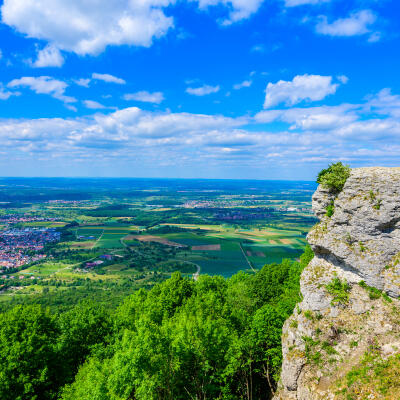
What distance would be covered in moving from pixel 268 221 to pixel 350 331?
178523mm

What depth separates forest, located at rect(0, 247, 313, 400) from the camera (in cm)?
1709

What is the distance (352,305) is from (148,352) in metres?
14.2

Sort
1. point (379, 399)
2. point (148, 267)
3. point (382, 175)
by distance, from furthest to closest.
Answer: point (148, 267)
point (382, 175)
point (379, 399)

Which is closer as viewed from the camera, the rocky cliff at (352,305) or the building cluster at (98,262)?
the rocky cliff at (352,305)

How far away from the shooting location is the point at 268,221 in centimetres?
19138

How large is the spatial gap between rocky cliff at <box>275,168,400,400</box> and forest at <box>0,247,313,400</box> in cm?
426

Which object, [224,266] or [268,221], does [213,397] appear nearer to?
[224,266]

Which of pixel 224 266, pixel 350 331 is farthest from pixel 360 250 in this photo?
pixel 224 266

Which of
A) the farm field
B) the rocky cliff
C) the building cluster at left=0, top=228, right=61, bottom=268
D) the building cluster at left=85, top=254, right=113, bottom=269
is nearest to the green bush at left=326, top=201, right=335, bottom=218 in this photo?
the rocky cliff

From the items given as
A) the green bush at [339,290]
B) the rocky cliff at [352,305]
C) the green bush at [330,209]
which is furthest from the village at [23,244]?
the green bush at [330,209]

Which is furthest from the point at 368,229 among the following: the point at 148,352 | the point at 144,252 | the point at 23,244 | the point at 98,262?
the point at 23,244

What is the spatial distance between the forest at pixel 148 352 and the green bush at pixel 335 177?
42.0 feet

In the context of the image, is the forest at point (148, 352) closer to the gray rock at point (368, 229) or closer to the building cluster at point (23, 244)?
the gray rock at point (368, 229)

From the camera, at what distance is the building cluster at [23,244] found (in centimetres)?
10983
